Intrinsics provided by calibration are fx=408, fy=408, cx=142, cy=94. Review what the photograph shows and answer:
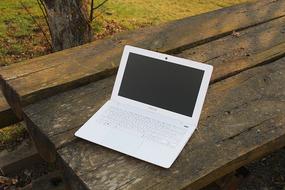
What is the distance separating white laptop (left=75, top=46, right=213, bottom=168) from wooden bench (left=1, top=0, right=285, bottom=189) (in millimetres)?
52

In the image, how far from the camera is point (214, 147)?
1.82m

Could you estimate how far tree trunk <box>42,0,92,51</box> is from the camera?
3.60 m

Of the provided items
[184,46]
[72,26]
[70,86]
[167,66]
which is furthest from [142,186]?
[72,26]

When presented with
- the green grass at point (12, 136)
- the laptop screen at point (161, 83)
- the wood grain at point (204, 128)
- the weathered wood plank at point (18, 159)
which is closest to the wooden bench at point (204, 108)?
the wood grain at point (204, 128)

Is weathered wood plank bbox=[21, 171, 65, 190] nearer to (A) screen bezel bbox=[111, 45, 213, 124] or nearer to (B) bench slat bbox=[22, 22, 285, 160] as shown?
(B) bench slat bbox=[22, 22, 285, 160]

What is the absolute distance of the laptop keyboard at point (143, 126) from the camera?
1819mm

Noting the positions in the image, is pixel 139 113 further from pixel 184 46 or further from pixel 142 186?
pixel 184 46

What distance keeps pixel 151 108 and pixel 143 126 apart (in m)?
0.13

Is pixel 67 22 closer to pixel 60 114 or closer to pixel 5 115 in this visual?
pixel 5 115

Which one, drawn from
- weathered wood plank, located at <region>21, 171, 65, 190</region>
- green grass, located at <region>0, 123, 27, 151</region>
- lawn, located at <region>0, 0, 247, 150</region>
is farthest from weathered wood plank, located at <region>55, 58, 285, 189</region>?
lawn, located at <region>0, 0, 247, 150</region>

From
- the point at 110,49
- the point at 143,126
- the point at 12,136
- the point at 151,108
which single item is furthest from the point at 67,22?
the point at 143,126

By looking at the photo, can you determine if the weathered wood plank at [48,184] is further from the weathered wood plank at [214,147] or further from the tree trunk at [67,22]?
the tree trunk at [67,22]

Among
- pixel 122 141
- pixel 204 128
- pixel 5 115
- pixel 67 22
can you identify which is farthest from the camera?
pixel 67 22

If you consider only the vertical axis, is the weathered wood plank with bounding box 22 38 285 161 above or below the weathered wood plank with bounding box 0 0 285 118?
below
